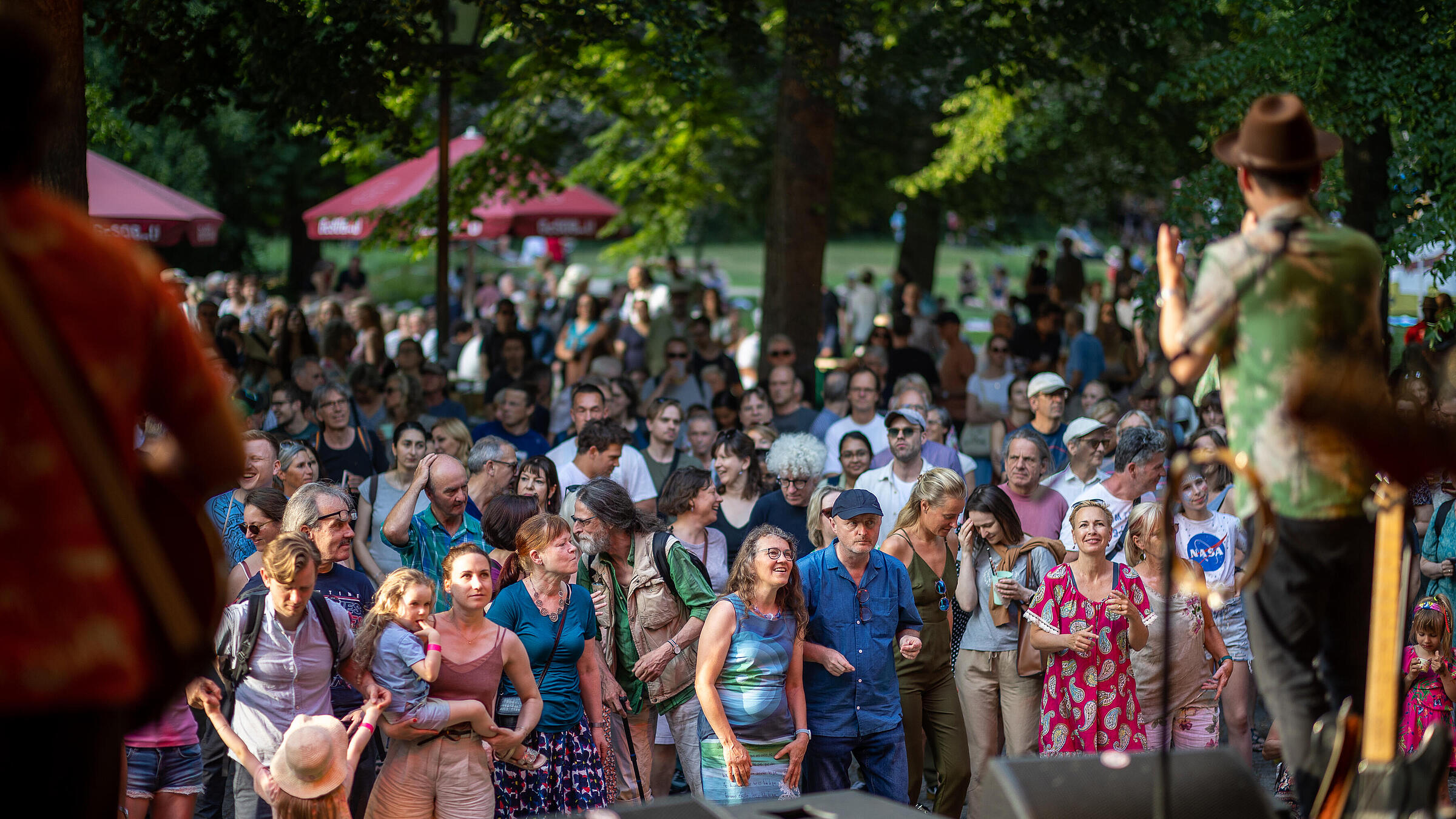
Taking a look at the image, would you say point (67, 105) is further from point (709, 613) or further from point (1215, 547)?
point (1215, 547)

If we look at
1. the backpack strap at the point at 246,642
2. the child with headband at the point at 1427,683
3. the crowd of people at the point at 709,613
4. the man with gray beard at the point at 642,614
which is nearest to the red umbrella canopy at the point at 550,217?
the crowd of people at the point at 709,613

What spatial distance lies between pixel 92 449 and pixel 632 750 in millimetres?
4948

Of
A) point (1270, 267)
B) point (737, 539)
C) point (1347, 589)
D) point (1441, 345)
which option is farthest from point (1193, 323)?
point (1441, 345)

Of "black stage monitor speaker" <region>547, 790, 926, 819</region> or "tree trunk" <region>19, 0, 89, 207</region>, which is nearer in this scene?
"black stage monitor speaker" <region>547, 790, 926, 819</region>

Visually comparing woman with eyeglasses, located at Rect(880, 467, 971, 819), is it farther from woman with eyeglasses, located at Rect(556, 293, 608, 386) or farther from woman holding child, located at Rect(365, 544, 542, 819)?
woman with eyeglasses, located at Rect(556, 293, 608, 386)

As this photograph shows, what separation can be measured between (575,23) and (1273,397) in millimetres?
7503

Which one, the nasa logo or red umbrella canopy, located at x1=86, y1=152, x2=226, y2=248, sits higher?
red umbrella canopy, located at x1=86, y1=152, x2=226, y2=248

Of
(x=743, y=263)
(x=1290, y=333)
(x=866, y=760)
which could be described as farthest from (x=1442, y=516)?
(x=743, y=263)

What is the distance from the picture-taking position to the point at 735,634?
20.6 feet

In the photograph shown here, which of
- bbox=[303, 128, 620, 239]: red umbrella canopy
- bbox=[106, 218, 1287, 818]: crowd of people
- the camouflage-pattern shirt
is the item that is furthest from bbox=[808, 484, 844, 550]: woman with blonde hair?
bbox=[303, 128, 620, 239]: red umbrella canopy

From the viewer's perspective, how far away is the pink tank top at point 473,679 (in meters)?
5.86

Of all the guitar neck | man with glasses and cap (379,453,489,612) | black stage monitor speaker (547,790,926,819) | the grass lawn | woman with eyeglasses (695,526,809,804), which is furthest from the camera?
the grass lawn

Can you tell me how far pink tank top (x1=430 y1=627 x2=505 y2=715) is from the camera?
5855mm

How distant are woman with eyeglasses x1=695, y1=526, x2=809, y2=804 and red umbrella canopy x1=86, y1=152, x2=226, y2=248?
334 inches
